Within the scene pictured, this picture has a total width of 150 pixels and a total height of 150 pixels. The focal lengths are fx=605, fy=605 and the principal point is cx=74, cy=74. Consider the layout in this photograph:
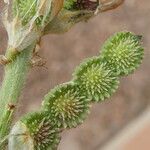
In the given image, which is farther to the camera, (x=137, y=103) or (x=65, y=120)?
(x=137, y=103)

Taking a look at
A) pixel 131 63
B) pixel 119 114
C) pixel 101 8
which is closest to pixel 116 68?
pixel 131 63

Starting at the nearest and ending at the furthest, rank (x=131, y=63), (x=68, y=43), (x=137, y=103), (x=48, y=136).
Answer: (x=48, y=136), (x=131, y=63), (x=137, y=103), (x=68, y=43)

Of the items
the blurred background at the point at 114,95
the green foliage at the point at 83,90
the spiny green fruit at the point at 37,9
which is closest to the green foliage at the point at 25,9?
the spiny green fruit at the point at 37,9

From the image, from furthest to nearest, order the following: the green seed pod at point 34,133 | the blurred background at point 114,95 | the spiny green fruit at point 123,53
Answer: the blurred background at point 114,95 < the spiny green fruit at point 123,53 < the green seed pod at point 34,133

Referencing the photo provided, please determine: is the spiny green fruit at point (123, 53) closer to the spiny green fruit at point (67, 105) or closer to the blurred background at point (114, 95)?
the spiny green fruit at point (67, 105)

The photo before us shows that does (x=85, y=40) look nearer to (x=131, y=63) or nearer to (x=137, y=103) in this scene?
(x=137, y=103)

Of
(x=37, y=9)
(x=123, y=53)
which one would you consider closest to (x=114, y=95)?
(x=123, y=53)
